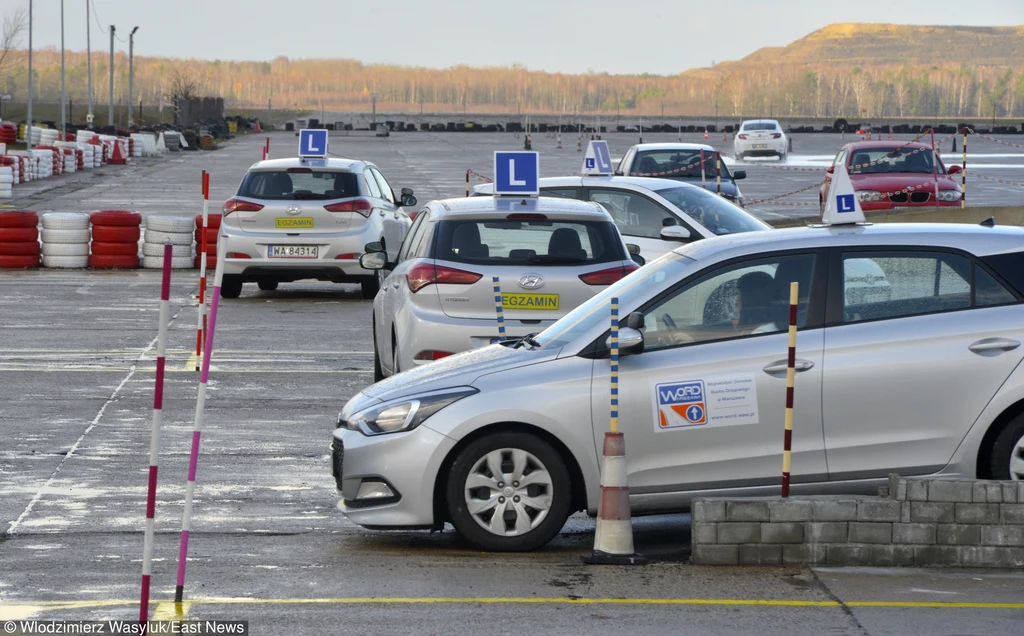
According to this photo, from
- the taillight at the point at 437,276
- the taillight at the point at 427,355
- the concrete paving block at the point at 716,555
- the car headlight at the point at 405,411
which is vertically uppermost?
the taillight at the point at 437,276

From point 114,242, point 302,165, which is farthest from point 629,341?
point 114,242

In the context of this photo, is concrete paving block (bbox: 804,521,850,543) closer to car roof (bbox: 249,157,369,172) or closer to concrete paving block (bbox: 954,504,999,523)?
concrete paving block (bbox: 954,504,999,523)

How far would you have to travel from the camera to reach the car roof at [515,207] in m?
11.5

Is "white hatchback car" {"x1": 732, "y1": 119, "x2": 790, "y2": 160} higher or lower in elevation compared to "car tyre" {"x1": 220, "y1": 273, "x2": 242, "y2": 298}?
higher

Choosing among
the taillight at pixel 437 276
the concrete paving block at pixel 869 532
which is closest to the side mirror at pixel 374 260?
the taillight at pixel 437 276

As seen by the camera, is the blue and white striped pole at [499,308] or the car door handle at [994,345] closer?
the car door handle at [994,345]

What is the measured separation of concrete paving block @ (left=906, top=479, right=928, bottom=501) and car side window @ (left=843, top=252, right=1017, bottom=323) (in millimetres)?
940

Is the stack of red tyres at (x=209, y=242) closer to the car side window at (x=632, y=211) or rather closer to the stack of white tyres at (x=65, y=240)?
the stack of white tyres at (x=65, y=240)

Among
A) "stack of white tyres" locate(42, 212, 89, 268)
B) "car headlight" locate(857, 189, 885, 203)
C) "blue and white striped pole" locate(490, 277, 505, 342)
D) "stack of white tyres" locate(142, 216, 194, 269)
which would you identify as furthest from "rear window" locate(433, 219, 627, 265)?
"car headlight" locate(857, 189, 885, 203)

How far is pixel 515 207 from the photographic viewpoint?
457 inches

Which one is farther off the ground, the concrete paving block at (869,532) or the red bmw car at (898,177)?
the red bmw car at (898,177)

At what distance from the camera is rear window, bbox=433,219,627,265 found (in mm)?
11398

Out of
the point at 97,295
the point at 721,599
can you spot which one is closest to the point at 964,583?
the point at 721,599

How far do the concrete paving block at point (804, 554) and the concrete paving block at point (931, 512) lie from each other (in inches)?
18.4
